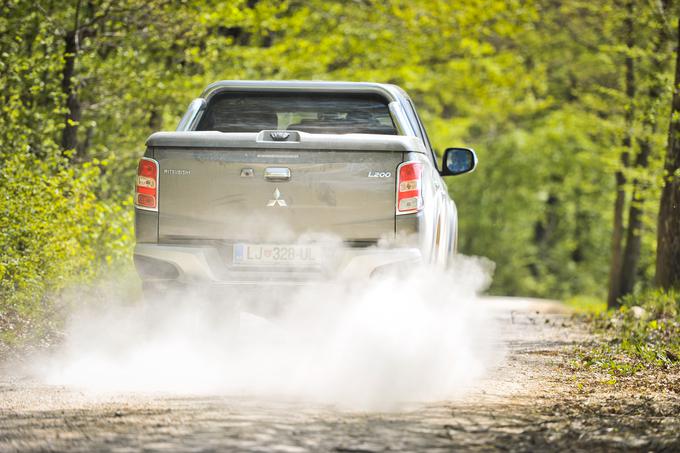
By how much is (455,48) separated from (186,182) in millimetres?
17788

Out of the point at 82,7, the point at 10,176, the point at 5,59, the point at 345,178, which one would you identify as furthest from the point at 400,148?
the point at 82,7

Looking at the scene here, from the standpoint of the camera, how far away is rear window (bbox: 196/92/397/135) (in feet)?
27.0

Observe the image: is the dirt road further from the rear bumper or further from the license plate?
the license plate

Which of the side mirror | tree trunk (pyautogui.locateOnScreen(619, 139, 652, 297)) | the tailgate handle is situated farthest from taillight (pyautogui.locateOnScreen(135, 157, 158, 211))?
tree trunk (pyautogui.locateOnScreen(619, 139, 652, 297))

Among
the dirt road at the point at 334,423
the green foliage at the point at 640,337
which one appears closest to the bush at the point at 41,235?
the dirt road at the point at 334,423

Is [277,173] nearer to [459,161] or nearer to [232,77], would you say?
[459,161]

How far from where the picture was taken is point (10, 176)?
33.8 feet

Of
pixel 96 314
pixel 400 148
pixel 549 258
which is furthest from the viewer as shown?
pixel 549 258

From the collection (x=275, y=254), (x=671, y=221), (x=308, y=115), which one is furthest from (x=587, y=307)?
(x=275, y=254)

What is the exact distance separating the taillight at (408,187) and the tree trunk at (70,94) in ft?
22.6

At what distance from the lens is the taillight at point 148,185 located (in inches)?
278

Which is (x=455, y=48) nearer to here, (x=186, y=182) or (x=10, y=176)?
(x=10, y=176)

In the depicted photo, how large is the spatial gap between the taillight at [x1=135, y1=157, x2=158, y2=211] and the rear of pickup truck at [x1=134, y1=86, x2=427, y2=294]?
0.9 inches

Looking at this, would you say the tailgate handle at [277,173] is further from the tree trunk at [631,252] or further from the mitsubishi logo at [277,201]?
the tree trunk at [631,252]
